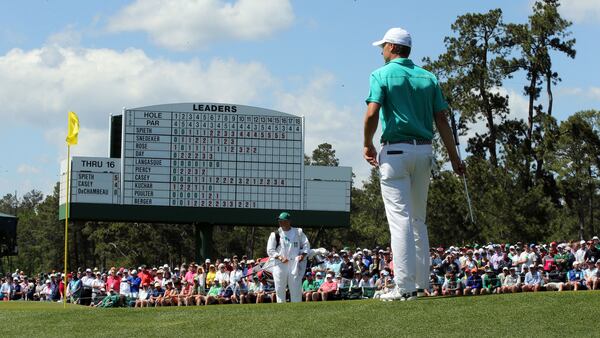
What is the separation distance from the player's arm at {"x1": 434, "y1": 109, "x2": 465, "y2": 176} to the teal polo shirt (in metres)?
0.12

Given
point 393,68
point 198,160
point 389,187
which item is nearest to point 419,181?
point 389,187

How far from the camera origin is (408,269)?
8.74 metres

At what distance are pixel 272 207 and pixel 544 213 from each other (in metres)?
14.6

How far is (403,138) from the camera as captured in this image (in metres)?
Result: 8.59

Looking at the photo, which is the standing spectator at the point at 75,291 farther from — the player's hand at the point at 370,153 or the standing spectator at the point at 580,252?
the player's hand at the point at 370,153

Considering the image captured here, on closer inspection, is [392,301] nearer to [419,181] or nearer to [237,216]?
[419,181]

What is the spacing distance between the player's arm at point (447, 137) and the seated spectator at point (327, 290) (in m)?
14.9

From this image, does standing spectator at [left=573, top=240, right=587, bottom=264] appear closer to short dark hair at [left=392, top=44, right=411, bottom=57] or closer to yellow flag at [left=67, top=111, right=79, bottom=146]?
yellow flag at [left=67, top=111, right=79, bottom=146]

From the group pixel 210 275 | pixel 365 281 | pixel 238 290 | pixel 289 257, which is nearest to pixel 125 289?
pixel 210 275

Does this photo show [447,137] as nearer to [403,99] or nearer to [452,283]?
[403,99]

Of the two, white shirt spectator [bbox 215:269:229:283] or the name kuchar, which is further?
the name kuchar

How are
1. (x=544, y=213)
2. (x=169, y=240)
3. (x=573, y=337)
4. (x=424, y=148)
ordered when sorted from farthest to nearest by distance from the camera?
(x=169, y=240), (x=544, y=213), (x=424, y=148), (x=573, y=337)

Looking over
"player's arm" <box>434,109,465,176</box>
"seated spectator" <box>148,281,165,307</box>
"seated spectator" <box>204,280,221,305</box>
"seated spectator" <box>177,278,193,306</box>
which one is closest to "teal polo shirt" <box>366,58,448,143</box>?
"player's arm" <box>434,109,465,176</box>

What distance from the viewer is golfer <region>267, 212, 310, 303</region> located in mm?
14094
